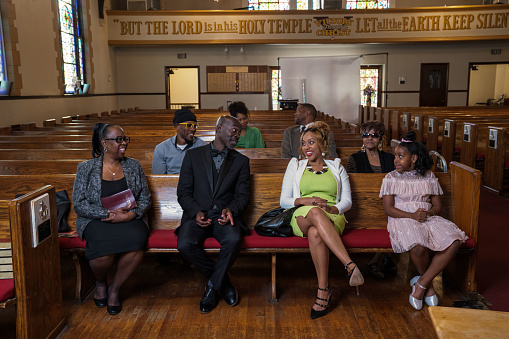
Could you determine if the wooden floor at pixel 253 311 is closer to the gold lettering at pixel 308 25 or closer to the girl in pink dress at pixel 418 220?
the girl in pink dress at pixel 418 220

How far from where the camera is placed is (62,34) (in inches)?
370

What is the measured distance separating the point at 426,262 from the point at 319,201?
0.69 metres

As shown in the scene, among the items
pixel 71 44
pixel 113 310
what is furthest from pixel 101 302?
pixel 71 44

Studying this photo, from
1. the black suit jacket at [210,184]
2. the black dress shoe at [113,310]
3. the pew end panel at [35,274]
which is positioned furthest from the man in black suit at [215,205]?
the pew end panel at [35,274]

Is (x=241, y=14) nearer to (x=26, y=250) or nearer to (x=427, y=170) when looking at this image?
(x=427, y=170)

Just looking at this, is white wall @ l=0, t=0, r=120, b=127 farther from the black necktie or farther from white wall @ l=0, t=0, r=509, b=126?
the black necktie

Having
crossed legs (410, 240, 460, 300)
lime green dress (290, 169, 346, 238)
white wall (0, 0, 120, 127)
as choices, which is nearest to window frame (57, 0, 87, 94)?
white wall (0, 0, 120, 127)

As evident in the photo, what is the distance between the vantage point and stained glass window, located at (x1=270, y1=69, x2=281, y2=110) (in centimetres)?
1326

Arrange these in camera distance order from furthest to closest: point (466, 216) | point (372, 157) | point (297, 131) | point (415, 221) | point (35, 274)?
1. point (297, 131)
2. point (372, 157)
3. point (466, 216)
4. point (415, 221)
5. point (35, 274)

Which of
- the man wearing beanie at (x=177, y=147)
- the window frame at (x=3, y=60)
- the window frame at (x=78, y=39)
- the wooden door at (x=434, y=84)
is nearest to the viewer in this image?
the man wearing beanie at (x=177, y=147)

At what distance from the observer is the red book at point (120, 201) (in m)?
2.71

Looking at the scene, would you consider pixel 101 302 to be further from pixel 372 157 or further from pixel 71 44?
pixel 71 44

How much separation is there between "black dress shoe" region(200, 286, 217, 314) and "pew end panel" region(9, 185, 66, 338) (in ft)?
2.39

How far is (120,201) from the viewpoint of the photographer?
275cm
